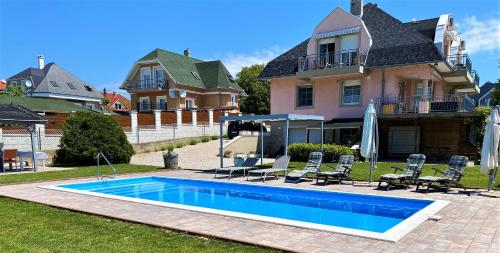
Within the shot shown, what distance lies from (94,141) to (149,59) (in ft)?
83.4

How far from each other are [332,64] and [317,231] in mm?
20931

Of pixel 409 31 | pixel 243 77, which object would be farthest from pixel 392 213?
pixel 243 77

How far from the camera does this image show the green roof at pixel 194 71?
145 feet

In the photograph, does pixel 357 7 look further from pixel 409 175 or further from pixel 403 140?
pixel 409 175

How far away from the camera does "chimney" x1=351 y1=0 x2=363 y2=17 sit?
2797 cm

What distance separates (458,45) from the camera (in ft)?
105

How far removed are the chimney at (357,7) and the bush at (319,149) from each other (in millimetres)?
12685

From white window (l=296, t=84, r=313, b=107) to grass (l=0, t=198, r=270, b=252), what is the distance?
2195 centimetres

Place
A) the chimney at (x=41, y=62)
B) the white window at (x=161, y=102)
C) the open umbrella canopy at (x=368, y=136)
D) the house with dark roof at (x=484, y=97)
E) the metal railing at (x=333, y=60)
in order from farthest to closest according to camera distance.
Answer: the house with dark roof at (x=484, y=97) → the chimney at (x=41, y=62) → the white window at (x=161, y=102) → the metal railing at (x=333, y=60) → the open umbrella canopy at (x=368, y=136)

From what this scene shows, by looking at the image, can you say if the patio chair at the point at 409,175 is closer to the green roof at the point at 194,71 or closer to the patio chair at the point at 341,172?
the patio chair at the point at 341,172

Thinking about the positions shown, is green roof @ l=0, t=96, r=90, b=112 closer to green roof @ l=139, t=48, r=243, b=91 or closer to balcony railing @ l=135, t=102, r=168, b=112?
balcony railing @ l=135, t=102, r=168, b=112

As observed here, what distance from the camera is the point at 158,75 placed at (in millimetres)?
44094

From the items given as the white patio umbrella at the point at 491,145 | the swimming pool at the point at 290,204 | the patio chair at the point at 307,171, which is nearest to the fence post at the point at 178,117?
the swimming pool at the point at 290,204

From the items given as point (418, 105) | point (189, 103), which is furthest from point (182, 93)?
point (418, 105)
